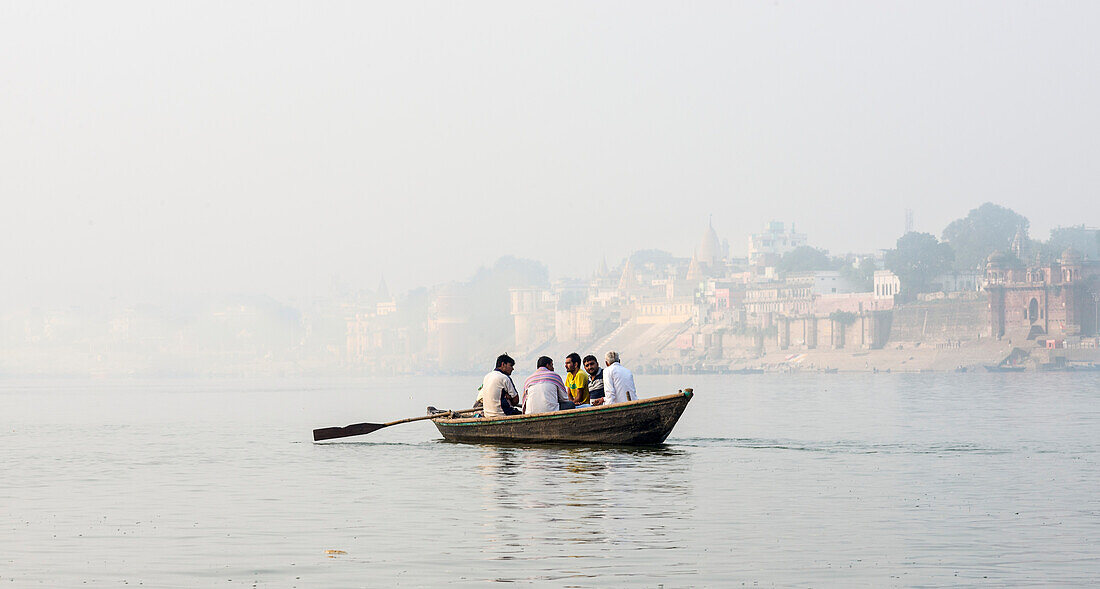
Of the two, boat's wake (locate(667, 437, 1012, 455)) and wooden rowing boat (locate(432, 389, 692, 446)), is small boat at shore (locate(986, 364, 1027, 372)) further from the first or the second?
wooden rowing boat (locate(432, 389, 692, 446))

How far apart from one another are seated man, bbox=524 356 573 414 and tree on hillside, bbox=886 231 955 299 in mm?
165300

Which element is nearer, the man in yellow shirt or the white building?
the man in yellow shirt

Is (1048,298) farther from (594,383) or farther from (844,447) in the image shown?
(594,383)

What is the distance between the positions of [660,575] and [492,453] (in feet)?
48.3

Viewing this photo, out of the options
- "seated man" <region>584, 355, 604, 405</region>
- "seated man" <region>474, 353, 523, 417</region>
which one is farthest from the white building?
"seated man" <region>584, 355, 604, 405</region>

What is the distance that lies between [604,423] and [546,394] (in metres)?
1.31

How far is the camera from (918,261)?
7549 inches

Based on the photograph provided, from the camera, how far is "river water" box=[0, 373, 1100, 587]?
41.7 feet

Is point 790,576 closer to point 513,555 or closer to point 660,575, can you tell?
point 660,575

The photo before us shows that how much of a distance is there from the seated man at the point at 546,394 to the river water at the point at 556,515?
789 millimetres

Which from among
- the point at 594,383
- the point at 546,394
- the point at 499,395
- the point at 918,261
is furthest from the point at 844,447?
the point at 918,261

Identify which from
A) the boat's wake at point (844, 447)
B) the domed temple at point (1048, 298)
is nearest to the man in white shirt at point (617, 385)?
the boat's wake at point (844, 447)

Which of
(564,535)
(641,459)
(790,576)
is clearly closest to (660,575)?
(790,576)

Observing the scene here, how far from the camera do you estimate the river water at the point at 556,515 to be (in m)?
12.7
